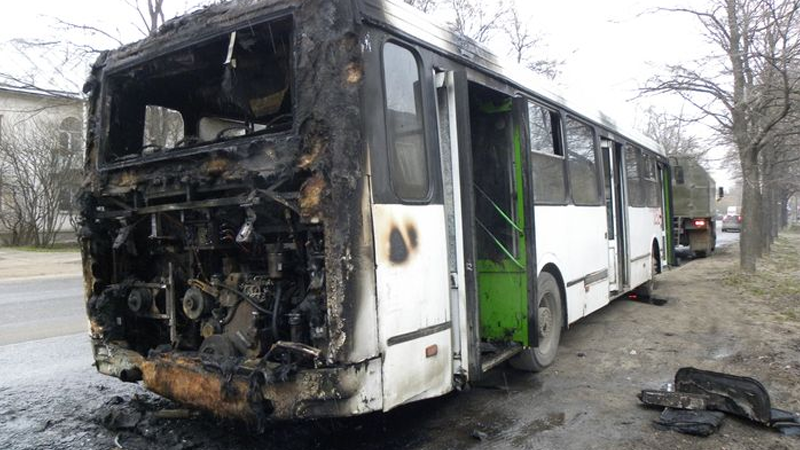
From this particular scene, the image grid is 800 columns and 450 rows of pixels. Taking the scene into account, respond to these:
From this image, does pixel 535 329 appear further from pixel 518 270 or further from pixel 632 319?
pixel 632 319

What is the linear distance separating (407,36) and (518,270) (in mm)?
2466

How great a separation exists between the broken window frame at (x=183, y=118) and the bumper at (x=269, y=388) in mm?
1407

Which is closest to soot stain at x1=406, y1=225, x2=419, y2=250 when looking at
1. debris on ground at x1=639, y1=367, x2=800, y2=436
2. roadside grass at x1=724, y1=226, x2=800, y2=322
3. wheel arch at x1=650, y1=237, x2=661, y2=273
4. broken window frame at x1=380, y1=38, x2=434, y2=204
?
broken window frame at x1=380, y1=38, x2=434, y2=204

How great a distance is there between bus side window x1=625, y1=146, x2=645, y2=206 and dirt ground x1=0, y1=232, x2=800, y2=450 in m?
2.30

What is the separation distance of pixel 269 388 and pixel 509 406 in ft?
7.99

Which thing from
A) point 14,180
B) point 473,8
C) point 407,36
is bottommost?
point 407,36

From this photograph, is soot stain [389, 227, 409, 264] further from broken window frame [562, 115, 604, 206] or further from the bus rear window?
broken window frame [562, 115, 604, 206]

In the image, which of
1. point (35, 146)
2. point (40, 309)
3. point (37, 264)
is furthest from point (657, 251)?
point (35, 146)

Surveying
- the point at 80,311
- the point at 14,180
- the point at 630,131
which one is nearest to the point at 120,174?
the point at 80,311

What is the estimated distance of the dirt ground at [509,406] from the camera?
4.24 metres

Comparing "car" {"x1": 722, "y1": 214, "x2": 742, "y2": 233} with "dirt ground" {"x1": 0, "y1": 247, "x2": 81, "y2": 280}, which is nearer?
"dirt ground" {"x1": 0, "y1": 247, "x2": 81, "y2": 280}

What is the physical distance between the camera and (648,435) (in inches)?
168

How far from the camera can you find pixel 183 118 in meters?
5.29

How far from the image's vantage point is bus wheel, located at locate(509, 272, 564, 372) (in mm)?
5859
